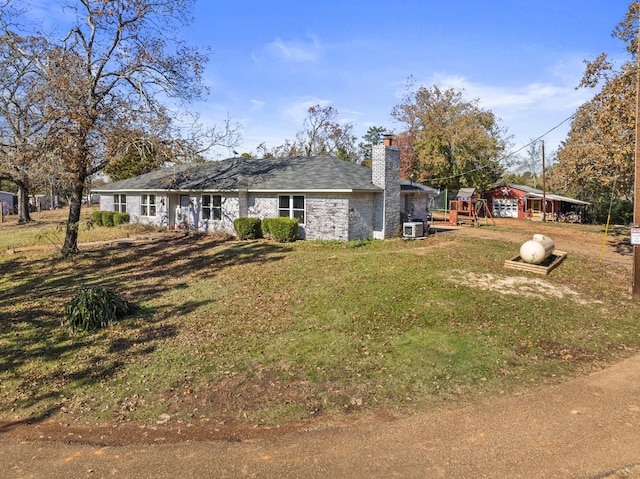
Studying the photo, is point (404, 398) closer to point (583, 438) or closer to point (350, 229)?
point (583, 438)

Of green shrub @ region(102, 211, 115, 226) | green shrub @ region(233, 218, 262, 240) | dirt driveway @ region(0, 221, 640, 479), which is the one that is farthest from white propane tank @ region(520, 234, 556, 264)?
green shrub @ region(102, 211, 115, 226)

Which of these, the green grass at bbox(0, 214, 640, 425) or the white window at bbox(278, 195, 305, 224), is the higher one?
the white window at bbox(278, 195, 305, 224)

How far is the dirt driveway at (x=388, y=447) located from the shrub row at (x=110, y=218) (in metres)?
24.4

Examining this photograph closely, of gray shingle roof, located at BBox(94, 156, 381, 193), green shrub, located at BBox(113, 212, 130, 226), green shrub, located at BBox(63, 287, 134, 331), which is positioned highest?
gray shingle roof, located at BBox(94, 156, 381, 193)

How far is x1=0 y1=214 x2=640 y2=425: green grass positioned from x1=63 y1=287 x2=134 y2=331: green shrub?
0.39 m

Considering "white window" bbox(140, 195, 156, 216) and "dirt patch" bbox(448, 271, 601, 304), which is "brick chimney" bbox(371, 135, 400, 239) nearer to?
"dirt patch" bbox(448, 271, 601, 304)

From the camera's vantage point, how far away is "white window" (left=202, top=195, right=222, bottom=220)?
77.2ft

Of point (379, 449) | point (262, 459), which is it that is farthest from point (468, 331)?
point (262, 459)

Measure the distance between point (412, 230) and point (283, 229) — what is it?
6.80 metres

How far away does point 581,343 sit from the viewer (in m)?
8.78

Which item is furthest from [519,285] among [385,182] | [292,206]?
[292,206]

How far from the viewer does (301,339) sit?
8.98 m

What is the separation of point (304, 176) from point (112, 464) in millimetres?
18201

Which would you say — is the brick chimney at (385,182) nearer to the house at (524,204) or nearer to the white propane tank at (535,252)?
the white propane tank at (535,252)
